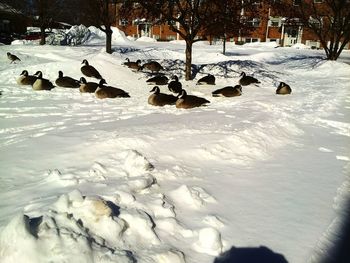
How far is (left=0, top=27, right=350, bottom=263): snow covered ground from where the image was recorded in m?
3.42

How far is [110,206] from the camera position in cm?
390

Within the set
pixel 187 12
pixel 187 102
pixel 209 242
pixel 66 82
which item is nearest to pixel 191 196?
pixel 209 242

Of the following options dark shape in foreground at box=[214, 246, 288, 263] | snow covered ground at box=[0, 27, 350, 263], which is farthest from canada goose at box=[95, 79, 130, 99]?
dark shape in foreground at box=[214, 246, 288, 263]

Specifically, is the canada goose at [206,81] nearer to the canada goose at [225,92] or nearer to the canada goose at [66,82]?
the canada goose at [225,92]

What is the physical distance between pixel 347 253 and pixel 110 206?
245cm

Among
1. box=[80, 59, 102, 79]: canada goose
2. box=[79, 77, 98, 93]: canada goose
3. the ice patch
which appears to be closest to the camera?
the ice patch

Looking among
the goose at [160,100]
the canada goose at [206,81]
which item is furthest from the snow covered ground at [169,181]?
the canada goose at [206,81]

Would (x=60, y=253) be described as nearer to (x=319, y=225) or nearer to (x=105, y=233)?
(x=105, y=233)

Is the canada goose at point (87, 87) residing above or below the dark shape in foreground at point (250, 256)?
above

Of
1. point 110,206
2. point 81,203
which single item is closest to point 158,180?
point 110,206

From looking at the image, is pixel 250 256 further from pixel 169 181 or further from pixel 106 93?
pixel 106 93

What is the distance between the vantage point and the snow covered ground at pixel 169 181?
342 cm

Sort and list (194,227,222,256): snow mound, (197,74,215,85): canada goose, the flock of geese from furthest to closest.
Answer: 1. (197,74,215,85): canada goose
2. the flock of geese
3. (194,227,222,256): snow mound

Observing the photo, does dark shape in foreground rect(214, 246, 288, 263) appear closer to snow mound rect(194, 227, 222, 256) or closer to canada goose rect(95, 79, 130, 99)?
snow mound rect(194, 227, 222, 256)
